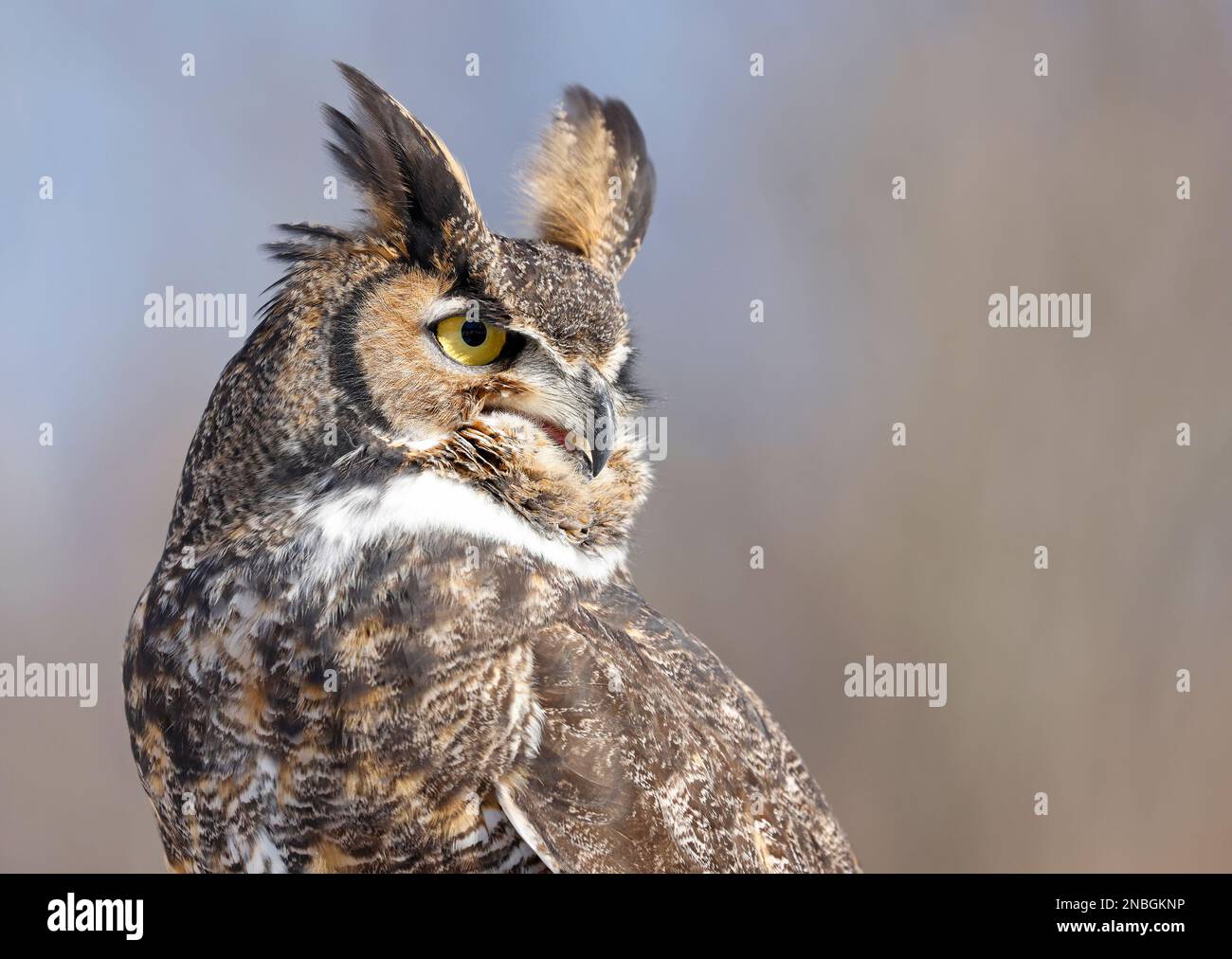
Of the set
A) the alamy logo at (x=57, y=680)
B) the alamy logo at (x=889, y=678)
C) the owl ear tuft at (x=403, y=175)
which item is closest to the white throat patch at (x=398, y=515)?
the owl ear tuft at (x=403, y=175)

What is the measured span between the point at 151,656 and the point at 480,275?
26.1 inches

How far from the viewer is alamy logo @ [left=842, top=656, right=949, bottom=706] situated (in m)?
2.91

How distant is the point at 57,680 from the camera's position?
2457 mm

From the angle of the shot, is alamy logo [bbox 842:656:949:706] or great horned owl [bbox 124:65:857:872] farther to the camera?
alamy logo [bbox 842:656:949:706]

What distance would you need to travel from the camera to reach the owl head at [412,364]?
1.24 meters

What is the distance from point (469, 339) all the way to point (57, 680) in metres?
1.83

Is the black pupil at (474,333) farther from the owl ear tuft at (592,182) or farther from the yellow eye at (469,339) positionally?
the owl ear tuft at (592,182)

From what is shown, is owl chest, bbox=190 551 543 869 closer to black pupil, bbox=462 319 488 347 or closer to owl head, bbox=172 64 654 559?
owl head, bbox=172 64 654 559

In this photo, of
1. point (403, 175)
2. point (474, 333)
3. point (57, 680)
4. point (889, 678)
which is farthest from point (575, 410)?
point (889, 678)

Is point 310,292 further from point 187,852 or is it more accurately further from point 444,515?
point 187,852

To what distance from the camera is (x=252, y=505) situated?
129 cm

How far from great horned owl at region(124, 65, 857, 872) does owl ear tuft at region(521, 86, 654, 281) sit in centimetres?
28

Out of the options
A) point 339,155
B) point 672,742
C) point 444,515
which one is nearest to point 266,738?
point 444,515
